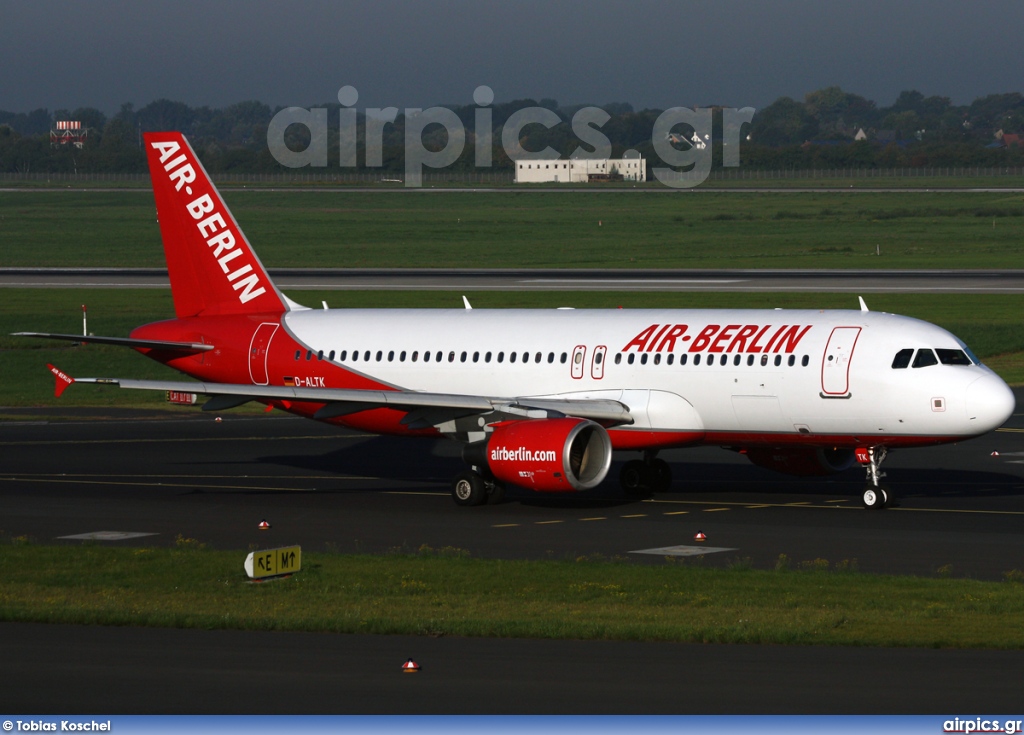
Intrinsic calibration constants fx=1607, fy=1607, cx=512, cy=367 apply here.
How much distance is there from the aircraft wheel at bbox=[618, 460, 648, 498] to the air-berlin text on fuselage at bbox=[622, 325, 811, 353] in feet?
11.2

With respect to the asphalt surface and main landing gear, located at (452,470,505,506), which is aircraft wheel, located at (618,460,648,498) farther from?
main landing gear, located at (452,470,505,506)

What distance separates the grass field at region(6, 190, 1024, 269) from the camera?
423 ft

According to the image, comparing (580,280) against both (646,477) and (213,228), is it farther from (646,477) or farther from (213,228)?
(646,477)

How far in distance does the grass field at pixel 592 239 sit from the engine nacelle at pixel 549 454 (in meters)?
83.7

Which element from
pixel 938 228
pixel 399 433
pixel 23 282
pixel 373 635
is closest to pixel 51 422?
pixel 399 433

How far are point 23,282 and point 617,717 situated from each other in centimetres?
9763

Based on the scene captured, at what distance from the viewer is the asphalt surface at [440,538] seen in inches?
747

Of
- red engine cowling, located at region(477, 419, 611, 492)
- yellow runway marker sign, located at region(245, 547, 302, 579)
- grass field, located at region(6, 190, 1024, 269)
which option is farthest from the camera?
grass field, located at region(6, 190, 1024, 269)

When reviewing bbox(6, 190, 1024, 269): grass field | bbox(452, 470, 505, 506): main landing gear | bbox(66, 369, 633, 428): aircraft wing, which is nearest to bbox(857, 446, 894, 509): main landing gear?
bbox(66, 369, 633, 428): aircraft wing

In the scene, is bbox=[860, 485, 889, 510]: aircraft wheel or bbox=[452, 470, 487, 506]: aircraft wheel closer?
bbox=[860, 485, 889, 510]: aircraft wheel

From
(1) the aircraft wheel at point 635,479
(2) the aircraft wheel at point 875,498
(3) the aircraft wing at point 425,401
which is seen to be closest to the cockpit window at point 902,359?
(2) the aircraft wheel at point 875,498

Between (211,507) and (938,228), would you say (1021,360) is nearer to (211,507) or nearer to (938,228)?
(211,507)

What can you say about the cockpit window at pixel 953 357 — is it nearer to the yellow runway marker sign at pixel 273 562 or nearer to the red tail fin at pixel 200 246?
the yellow runway marker sign at pixel 273 562

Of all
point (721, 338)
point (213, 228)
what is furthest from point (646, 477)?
point (213, 228)
